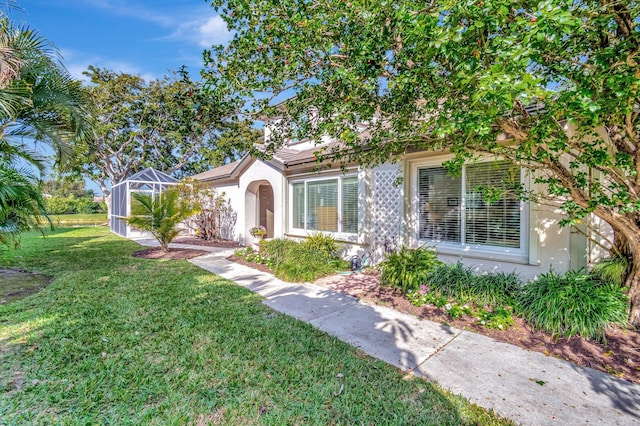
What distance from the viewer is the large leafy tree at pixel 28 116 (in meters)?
6.59

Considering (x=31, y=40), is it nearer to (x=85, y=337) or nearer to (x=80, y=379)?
(x=85, y=337)

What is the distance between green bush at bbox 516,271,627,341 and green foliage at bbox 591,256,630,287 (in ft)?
0.43

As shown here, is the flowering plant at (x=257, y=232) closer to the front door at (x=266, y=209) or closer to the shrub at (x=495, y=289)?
the front door at (x=266, y=209)

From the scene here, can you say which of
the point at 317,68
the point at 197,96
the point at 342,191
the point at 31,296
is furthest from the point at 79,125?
the point at 342,191

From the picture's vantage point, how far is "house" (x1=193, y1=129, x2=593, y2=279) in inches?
243

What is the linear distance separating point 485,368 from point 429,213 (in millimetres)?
4819

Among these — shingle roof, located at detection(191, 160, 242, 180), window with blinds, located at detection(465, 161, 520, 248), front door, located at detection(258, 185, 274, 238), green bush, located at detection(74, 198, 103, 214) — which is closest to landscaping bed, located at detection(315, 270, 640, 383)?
window with blinds, located at detection(465, 161, 520, 248)

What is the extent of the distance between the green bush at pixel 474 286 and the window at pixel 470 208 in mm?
1047

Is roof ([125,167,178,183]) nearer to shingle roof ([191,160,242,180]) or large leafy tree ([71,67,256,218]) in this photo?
shingle roof ([191,160,242,180])

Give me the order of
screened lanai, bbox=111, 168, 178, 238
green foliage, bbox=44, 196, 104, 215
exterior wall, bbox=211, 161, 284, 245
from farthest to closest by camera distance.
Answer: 1. green foliage, bbox=44, 196, 104, 215
2. screened lanai, bbox=111, 168, 178, 238
3. exterior wall, bbox=211, 161, 284, 245

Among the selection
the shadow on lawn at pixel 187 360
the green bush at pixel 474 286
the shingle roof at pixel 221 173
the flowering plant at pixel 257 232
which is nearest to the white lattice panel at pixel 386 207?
the green bush at pixel 474 286

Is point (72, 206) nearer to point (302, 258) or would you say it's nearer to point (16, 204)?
point (16, 204)

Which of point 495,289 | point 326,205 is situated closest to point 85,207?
point 326,205

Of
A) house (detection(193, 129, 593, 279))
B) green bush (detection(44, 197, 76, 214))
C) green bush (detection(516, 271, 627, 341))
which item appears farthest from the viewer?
green bush (detection(44, 197, 76, 214))
